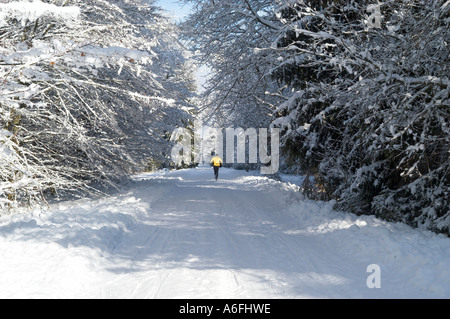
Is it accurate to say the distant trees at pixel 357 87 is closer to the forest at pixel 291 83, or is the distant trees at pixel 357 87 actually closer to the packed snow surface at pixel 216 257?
the forest at pixel 291 83

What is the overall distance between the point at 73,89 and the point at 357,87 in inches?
230

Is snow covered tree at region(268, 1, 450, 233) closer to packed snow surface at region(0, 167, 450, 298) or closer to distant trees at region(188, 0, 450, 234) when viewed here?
distant trees at region(188, 0, 450, 234)

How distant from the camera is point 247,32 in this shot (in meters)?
9.71

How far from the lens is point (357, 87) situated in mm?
6129

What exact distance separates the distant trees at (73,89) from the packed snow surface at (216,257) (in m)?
1.38

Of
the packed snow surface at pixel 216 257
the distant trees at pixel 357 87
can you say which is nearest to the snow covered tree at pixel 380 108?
the distant trees at pixel 357 87

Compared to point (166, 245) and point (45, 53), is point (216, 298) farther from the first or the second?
point (45, 53)

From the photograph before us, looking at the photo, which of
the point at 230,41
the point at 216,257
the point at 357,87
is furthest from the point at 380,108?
the point at 230,41

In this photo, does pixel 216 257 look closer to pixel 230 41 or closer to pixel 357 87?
pixel 357 87

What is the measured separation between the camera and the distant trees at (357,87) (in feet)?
18.6

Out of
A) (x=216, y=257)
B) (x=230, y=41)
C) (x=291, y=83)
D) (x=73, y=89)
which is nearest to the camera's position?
(x=216, y=257)

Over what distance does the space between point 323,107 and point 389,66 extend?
3.26 m

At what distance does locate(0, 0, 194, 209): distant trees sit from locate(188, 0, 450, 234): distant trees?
8.48ft
